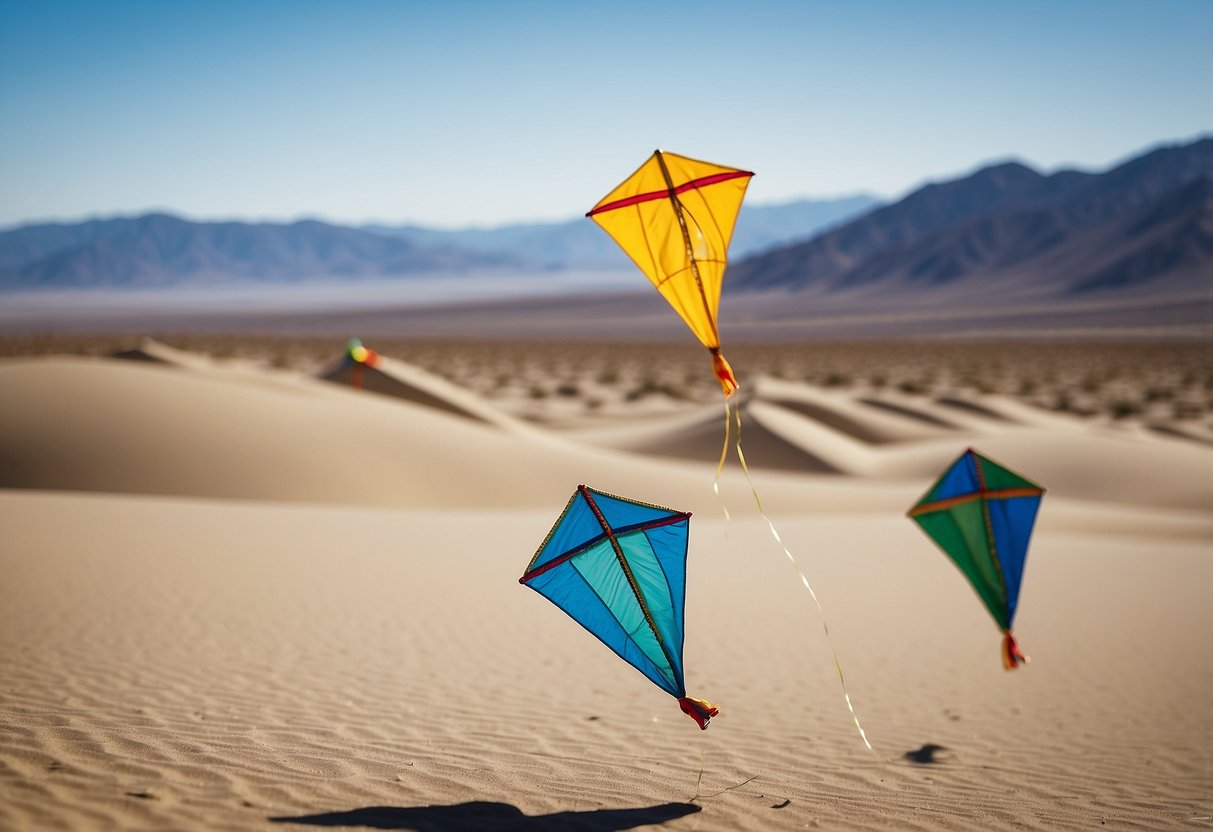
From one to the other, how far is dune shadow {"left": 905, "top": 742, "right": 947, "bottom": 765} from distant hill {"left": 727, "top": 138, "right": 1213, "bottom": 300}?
124 metres

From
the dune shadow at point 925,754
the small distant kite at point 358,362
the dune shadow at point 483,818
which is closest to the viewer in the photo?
the dune shadow at point 483,818

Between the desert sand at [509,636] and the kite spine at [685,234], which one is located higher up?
the kite spine at [685,234]

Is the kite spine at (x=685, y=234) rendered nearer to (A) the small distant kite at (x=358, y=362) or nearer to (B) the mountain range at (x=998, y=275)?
(A) the small distant kite at (x=358, y=362)

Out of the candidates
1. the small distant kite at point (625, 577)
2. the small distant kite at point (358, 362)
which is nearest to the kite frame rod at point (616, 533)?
the small distant kite at point (625, 577)

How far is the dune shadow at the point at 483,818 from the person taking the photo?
5730mm

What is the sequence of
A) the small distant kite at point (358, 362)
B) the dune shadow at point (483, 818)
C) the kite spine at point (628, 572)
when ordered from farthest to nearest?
the small distant kite at point (358, 362) < the kite spine at point (628, 572) < the dune shadow at point (483, 818)

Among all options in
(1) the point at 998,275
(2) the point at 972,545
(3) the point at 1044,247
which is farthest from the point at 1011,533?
(3) the point at 1044,247

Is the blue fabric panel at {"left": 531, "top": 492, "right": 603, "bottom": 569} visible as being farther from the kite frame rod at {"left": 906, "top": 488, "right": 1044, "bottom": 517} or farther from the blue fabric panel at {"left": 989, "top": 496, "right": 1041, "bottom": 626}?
the blue fabric panel at {"left": 989, "top": 496, "right": 1041, "bottom": 626}

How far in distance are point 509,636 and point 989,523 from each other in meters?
5.55

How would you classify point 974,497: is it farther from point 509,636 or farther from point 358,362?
point 358,362

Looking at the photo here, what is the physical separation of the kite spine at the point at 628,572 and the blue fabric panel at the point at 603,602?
44mm

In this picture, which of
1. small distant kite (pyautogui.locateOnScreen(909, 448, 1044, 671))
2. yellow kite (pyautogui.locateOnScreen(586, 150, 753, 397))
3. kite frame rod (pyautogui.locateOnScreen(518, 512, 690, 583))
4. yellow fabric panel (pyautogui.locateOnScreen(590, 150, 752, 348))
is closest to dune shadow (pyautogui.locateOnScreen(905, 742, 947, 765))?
small distant kite (pyautogui.locateOnScreen(909, 448, 1044, 671))

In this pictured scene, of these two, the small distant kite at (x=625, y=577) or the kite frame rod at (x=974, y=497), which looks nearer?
the small distant kite at (x=625, y=577)

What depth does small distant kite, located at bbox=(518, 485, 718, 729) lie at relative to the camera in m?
6.36
